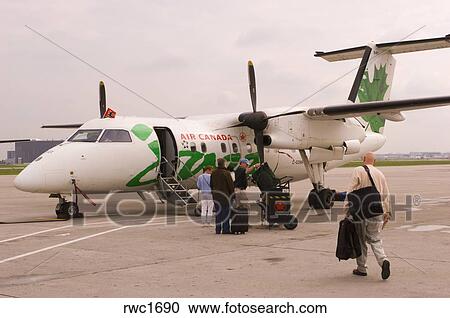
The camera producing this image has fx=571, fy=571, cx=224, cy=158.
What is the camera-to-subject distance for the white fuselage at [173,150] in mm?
14000

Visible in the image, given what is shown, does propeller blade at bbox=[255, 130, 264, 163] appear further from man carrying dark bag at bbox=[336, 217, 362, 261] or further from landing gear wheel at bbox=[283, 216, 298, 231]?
man carrying dark bag at bbox=[336, 217, 362, 261]

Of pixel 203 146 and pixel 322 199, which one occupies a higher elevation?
pixel 203 146

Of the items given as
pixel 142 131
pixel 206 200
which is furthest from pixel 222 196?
pixel 142 131

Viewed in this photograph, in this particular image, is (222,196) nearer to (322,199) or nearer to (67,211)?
(67,211)

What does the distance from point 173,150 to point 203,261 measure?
8.22 metres

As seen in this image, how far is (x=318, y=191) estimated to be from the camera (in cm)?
1789

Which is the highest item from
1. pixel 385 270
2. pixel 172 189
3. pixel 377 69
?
pixel 377 69

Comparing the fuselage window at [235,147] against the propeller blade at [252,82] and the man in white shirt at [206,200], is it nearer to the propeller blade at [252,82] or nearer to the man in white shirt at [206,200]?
the propeller blade at [252,82]

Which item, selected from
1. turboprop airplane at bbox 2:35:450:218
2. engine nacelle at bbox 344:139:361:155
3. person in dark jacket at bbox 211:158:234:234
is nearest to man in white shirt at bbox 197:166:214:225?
person in dark jacket at bbox 211:158:234:234

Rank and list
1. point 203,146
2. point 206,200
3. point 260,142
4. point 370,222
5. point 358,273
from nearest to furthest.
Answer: point 370,222, point 358,273, point 206,200, point 203,146, point 260,142

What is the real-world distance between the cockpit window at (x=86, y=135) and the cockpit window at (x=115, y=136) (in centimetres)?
19

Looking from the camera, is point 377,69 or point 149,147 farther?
point 377,69

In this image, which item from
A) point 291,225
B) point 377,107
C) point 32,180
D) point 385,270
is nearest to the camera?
point 385,270

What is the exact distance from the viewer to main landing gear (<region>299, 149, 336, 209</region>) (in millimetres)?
17641
